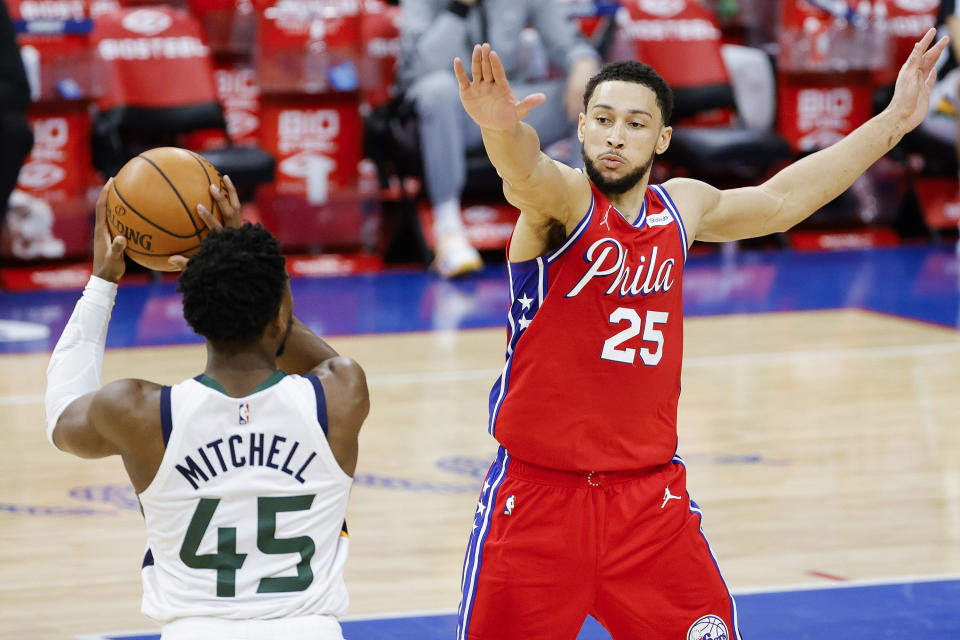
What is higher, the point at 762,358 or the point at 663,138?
the point at 663,138

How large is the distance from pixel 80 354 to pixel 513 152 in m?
0.93

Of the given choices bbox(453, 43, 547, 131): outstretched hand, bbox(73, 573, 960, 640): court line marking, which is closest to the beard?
bbox(453, 43, 547, 131): outstretched hand

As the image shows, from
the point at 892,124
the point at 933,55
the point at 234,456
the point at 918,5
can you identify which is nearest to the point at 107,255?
the point at 234,456

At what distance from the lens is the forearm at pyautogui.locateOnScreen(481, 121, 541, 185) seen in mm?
2916

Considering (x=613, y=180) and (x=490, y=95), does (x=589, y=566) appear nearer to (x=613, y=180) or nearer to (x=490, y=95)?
(x=613, y=180)

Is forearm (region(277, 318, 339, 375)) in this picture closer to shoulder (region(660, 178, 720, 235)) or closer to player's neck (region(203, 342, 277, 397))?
player's neck (region(203, 342, 277, 397))

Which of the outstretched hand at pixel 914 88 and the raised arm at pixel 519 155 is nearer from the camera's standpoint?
the raised arm at pixel 519 155

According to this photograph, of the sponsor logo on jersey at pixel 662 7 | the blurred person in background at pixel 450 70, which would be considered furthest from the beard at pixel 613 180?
the sponsor logo on jersey at pixel 662 7

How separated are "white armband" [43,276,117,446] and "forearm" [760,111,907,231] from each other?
1.67 metres

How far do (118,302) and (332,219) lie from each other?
5.93ft

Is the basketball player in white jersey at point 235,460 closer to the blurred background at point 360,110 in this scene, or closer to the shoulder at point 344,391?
the shoulder at point 344,391

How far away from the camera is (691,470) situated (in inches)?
226

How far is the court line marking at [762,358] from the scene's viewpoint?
715 centimetres

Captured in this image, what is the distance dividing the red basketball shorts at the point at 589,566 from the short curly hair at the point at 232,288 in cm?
83
